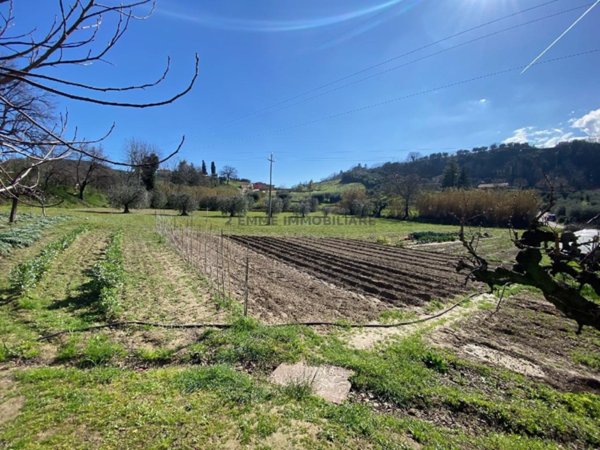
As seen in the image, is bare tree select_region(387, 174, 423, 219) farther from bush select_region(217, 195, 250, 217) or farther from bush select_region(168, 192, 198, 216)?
bush select_region(168, 192, 198, 216)

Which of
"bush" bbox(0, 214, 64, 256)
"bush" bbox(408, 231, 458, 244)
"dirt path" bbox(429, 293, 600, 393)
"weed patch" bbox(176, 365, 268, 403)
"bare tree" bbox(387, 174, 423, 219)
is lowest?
"dirt path" bbox(429, 293, 600, 393)

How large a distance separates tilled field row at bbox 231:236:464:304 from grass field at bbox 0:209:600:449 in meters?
1.66

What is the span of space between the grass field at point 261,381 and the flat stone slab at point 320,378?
130mm

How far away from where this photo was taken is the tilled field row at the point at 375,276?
28.9 ft

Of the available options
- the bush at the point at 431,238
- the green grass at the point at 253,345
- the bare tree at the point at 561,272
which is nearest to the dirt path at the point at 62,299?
the green grass at the point at 253,345

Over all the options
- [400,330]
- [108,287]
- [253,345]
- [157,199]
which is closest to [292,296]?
[400,330]

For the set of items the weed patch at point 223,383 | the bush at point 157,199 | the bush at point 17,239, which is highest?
the bush at point 157,199

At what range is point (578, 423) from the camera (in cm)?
334

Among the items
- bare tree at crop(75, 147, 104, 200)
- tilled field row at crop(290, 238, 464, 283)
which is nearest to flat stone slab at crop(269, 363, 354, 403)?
bare tree at crop(75, 147, 104, 200)

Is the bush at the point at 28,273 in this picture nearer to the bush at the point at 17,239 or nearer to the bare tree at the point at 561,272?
the bush at the point at 17,239

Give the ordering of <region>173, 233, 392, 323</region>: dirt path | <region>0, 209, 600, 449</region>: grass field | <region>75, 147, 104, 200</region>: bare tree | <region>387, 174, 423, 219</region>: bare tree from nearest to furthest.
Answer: <region>75, 147, 104, 200</region>: bare tree → <region>0, 209, 600, 449</region>: grass field → <region>173, 233, 392, 323</region>: dirt path → <region>387, 174, 423, 219</region>: bare tree

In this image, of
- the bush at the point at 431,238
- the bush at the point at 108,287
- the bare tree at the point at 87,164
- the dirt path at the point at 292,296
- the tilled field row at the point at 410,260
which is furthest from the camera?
the bush at the point at 431,238

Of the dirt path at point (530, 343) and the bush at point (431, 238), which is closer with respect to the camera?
the dirt path at point (530, 343)

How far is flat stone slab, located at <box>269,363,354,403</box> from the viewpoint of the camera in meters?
3.69
